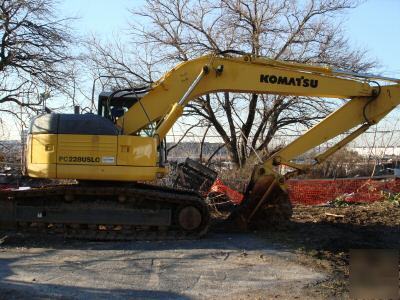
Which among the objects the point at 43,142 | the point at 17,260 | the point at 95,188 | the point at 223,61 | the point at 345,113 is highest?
the point at 223,61

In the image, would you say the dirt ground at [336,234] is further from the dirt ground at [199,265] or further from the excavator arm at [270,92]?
the excavator arm at [270,92]

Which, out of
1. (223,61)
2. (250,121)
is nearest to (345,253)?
(223,61)

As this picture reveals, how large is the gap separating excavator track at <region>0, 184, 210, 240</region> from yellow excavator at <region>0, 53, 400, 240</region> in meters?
0.02

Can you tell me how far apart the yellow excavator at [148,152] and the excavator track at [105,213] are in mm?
18

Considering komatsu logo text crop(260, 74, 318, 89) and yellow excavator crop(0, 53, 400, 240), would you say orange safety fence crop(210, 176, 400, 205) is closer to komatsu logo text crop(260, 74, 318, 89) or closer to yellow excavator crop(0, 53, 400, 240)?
yellow excavator crop(0, 53, 400, 240)

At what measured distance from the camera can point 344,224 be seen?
37.7ft

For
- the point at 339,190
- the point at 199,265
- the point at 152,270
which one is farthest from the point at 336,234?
the point at 339,190

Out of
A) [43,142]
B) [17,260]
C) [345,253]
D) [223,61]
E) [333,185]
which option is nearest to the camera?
[17,260]

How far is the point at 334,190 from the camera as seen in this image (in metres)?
16.6

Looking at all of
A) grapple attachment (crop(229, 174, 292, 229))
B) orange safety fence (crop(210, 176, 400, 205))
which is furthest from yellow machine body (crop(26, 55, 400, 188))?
orange safety fence (crop(210, 176, 400, 205))

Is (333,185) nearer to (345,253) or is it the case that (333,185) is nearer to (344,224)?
(344,224)

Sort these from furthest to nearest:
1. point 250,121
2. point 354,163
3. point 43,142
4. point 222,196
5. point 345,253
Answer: point 250,121 < point 354,163 < point 222,196 < point 43,142 < point 345,253

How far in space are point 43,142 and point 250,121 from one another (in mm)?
16342

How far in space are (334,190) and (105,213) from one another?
8.94 metres
